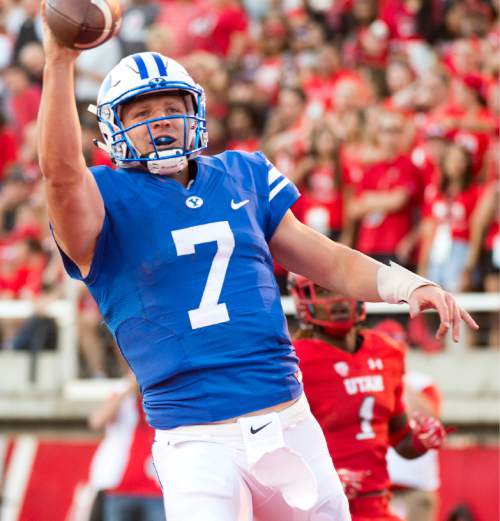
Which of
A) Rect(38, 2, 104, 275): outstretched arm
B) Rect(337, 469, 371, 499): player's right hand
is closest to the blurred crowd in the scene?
Rect(337, 469, 371, 499): player's right hand

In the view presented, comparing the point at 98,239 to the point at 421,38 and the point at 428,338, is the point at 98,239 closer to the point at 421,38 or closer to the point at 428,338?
the point at 428,338

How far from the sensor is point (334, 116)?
10398 millimetres

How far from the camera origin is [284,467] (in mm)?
3777

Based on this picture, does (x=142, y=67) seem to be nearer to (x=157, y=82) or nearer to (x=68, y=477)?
(x=157, y=82)

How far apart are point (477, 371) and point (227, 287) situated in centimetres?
560

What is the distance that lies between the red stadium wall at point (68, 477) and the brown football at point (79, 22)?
5640 millimetres

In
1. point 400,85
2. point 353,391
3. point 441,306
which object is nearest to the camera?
point 441,306

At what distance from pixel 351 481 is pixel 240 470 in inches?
59.5

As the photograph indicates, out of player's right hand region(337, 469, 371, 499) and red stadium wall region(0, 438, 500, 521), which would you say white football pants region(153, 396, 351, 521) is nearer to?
player's right hand region(337, 469, 371, 499)

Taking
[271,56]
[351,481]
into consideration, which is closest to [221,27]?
[271,56]

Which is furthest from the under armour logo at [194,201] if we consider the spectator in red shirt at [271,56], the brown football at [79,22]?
the spectator in red shirt at [271,56]

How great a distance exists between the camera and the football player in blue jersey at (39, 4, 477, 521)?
3713mm

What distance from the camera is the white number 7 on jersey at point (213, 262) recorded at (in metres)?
3.77

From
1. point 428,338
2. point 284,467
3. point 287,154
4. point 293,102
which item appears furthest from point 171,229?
point 293,102
